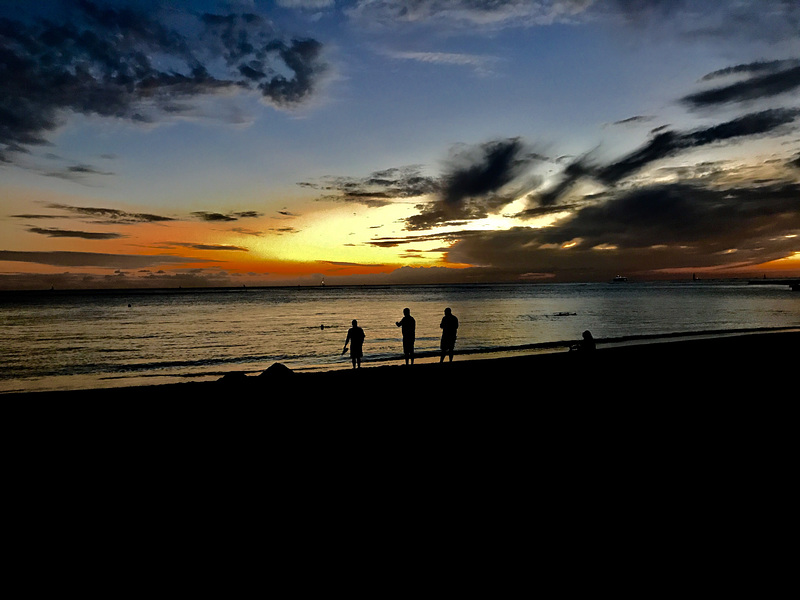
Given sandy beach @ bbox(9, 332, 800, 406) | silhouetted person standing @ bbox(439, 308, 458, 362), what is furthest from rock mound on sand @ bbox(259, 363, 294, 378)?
silhouetted person standing @ bbox(439, 308, 458, 362)

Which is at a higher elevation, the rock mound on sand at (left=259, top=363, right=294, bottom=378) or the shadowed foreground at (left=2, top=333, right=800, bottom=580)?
the rock mound on sand at (left=259, top=363, right=294, bottom=378)

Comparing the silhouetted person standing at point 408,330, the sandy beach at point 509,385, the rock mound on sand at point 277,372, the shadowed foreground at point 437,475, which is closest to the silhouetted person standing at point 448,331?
the sandy beach at point 509,385

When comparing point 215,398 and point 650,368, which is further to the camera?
Result: point 650,368

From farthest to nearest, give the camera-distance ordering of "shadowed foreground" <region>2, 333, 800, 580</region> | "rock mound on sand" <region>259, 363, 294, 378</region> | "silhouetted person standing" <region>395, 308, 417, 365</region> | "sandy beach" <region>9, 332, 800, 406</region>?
"silhouetted person standing" <region>395, 308, 417, 365</region>, "rock mound on sand" <region>259, 363, 294, 378</region>, "sandy beach" <region>9, 332, 800, 406</region>, "shadowed foreground" <region>2, 333, 800, 580</region>

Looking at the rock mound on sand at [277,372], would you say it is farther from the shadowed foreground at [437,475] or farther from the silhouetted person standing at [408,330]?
the silhouetted person standing at [408,330]

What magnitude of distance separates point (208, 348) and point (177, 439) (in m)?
24.8

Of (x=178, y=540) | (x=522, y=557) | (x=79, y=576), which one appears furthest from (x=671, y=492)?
(x=79, y=576)

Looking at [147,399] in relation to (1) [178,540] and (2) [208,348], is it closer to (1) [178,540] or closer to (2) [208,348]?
(1) [178,540]

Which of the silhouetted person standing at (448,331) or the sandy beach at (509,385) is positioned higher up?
the silhouetted person standing at (448,331)

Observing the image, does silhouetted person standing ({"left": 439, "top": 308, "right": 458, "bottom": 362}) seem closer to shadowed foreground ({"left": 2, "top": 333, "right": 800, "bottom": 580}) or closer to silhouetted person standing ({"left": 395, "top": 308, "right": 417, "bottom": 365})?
silhouetted person standing ({"left": 395, "top": 308, "right": 417, "bottom": 365})

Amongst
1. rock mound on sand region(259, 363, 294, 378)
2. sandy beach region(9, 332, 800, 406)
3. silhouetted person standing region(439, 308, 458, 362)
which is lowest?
sandy beach region(9, 332, 800, 406)

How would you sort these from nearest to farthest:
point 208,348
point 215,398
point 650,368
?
point 215,398 < point 650,368 < point 208,348

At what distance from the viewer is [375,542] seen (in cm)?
475

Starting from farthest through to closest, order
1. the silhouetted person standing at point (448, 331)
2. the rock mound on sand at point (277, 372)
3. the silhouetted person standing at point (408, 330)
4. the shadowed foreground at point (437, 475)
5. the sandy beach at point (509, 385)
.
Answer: the silhouetted person standing at point (408, 330) < the silhouetted person standing at point (448, 331) < the rock mound on sand at point (277, 372) < the sandy beach at point (509, 385) < the shadowed foreground at point (437, 475)
